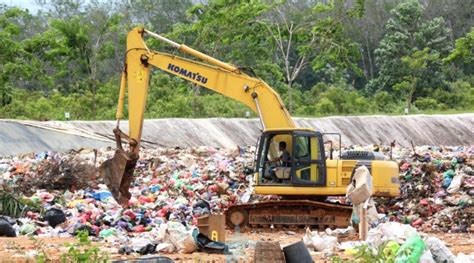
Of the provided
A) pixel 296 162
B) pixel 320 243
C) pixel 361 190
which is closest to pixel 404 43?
pixel 296 162

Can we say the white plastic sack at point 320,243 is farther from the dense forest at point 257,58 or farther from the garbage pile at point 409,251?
the dense forest at point 257,58

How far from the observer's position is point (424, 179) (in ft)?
55.2

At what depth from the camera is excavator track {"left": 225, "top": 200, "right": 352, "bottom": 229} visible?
13.9m

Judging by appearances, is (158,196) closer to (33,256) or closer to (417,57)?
(33,256)

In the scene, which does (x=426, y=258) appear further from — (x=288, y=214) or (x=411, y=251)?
(x=288, y=214)

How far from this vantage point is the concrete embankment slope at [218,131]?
1026 inches

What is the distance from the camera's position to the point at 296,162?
45.1 feet

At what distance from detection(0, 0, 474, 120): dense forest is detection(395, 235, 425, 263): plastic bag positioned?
19.0m

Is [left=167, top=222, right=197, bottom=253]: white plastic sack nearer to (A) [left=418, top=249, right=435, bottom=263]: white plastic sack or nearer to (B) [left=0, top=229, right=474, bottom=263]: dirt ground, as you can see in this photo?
(B) [left=0, top=229, right=474, bottom=263]: dirt ground

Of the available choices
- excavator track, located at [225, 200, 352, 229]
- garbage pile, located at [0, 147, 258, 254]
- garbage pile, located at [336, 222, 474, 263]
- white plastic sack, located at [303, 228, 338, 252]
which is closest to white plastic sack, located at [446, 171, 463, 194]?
excavator track, located at [225, 200, 352, 229]

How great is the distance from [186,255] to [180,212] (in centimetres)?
482

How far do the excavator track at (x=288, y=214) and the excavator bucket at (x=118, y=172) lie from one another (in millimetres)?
1626

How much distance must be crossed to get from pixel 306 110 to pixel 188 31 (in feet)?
21.2

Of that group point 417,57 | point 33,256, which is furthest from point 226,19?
point 33,256
